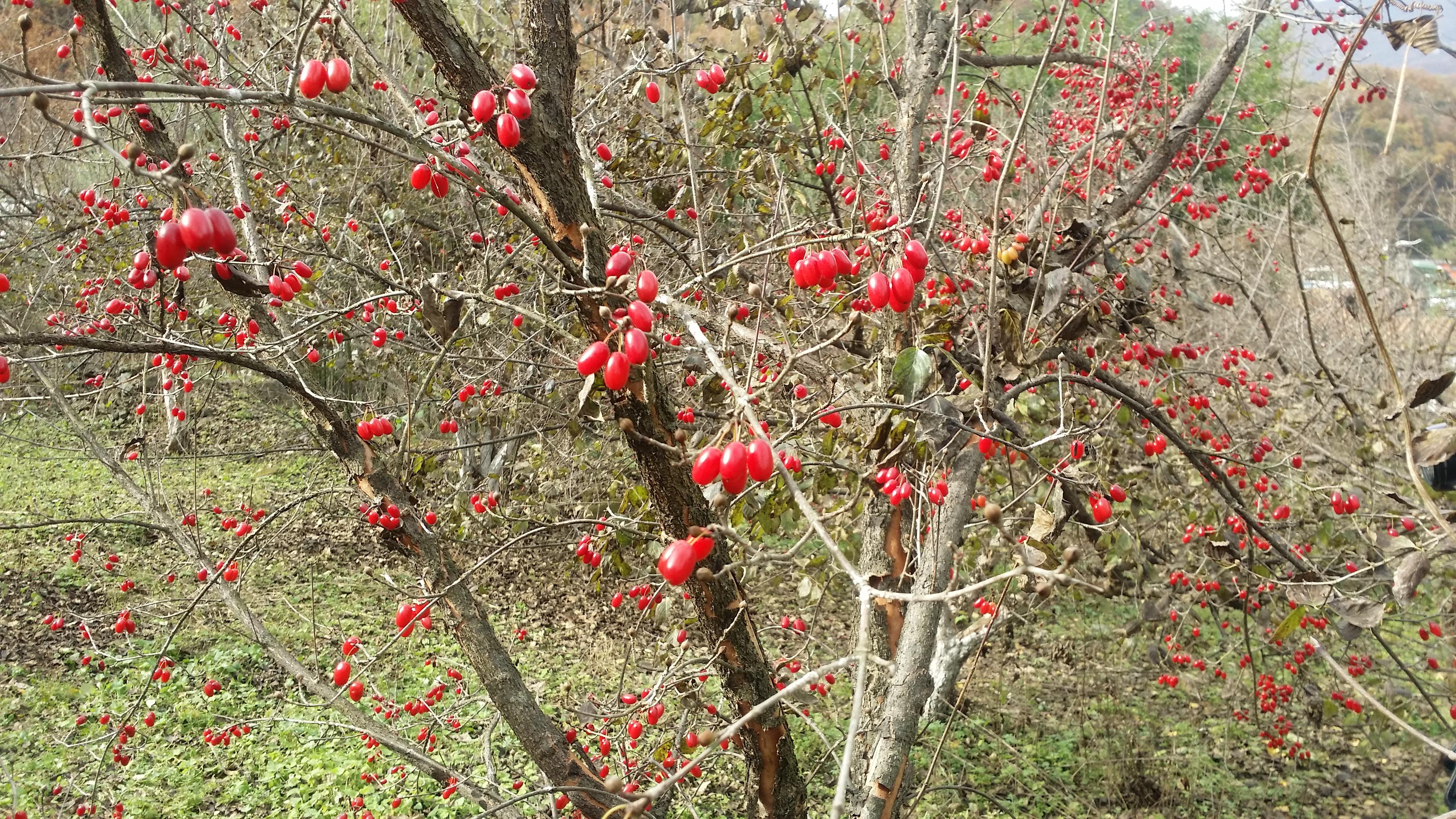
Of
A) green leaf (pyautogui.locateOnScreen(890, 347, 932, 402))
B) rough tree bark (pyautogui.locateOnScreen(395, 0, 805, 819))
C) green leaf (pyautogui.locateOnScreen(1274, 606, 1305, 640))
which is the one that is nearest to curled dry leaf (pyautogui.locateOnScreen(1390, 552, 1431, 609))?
green leaf (pyautogui.locateOnScreen(1274, 606, 1305, 640))

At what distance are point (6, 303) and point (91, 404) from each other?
1577 millimetres

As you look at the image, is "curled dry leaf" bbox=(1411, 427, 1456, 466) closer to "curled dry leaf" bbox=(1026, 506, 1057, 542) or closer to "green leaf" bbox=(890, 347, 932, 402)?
"curled dry leaf" bbox=(1026, 506, 1057, 542)

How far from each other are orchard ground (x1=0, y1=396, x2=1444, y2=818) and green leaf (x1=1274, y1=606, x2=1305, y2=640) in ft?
5.29

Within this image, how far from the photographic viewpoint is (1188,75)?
1162 centimetres

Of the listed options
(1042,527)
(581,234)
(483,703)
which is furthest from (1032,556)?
(483,703)

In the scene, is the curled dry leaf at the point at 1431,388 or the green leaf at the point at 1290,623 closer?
the curled dry leaf at the point at 1431,388

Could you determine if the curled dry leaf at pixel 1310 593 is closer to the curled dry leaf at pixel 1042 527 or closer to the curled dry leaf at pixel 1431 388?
the curled dry leaf at pixel 1431 388

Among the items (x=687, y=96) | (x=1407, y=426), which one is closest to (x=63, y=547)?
(x=687, y=96)

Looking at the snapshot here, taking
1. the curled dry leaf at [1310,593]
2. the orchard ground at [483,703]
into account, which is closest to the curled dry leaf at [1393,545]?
the curled dry leaf at [1310,593]

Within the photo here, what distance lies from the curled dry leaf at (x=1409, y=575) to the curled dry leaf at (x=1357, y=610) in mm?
47

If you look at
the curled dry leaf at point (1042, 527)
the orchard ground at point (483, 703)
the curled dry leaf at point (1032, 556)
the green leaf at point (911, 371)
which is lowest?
the orchard ground at point (483, 703)

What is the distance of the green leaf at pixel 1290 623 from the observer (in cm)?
182

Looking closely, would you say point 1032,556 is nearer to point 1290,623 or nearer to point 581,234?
point 1290,623

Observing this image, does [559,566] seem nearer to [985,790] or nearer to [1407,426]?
[985,790]
